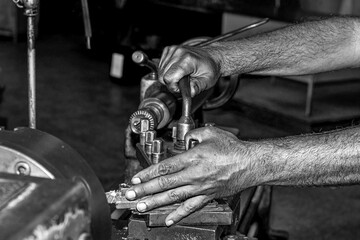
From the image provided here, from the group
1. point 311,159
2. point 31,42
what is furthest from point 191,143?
point 31,42

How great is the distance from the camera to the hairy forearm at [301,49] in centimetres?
158

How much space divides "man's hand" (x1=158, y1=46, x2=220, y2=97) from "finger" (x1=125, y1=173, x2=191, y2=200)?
0.97 feet

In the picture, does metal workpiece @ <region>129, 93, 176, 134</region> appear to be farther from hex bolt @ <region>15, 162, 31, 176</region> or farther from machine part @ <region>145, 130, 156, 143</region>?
hex bolt @ <region>15, 162, 31, 176</region>

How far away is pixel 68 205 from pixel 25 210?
4 cm

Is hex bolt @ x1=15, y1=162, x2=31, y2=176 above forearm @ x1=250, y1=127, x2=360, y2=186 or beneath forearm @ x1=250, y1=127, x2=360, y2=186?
above

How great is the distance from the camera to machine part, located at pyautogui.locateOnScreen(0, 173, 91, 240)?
558 millimetres

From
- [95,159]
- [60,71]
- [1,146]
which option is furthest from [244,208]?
[60,71]

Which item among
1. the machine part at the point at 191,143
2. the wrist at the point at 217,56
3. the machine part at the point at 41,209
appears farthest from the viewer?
the wrist at the point at 217,56

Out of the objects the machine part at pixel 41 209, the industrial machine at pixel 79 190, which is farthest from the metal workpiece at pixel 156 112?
the machine part at pixel 41 209

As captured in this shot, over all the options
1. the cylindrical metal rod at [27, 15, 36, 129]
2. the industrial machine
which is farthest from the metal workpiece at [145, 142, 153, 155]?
the cylindrical metal rod at [27, 15, 36, 129]

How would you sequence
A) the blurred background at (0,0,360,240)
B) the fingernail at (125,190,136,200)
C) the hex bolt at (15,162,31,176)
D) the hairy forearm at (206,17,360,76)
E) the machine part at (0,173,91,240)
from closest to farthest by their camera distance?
1. the machine part at (0,173,91,240)
2. the hex bolt at (15,162,31,176)
3. the fingernail at (125,190,136,200)
4. the hairy forearm at (206,17,360,76)
5. the blurred background at (0,0,360,240)

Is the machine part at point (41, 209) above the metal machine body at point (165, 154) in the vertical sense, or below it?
above

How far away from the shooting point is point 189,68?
4.29 ft

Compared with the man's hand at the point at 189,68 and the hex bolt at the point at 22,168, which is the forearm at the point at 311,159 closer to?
the man's hand at the point at 189,68
